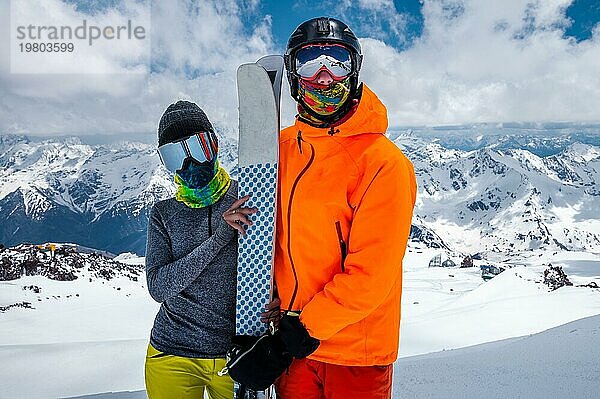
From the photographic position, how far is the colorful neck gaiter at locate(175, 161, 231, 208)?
2436 mm

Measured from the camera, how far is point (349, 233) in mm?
2092

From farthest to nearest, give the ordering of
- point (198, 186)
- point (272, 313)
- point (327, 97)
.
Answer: point (198, 186)
point (272, 313)
point (327, 97)

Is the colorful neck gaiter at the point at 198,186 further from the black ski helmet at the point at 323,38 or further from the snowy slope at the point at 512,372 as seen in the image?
the snowy slope at the point at 512,372

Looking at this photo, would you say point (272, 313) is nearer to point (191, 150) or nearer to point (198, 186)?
point (198, 186)

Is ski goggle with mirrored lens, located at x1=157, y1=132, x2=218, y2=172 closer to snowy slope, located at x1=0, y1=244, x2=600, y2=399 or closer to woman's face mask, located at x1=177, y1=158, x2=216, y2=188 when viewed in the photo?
woman's face mask, located at x1=177, y1=158, x2=216, y2=188

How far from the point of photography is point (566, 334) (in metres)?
5.47

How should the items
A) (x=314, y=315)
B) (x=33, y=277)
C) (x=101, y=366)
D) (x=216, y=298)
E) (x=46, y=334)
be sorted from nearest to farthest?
(x=314, y=315), (x=216, y=298), (x=101, y=366), (x=46, y=334), (x=33, y=277)

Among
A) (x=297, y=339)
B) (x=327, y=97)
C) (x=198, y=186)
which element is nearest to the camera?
(x=297, y=339)

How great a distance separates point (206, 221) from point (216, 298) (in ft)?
1.18

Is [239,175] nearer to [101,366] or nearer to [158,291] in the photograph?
[158,291]

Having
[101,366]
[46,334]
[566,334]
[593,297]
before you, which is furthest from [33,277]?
[593,297]

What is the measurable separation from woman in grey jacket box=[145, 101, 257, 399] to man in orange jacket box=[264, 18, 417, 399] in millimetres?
277

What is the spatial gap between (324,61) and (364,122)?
1.12 feet

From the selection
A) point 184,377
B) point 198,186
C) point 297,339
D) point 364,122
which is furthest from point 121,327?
point 364,122
